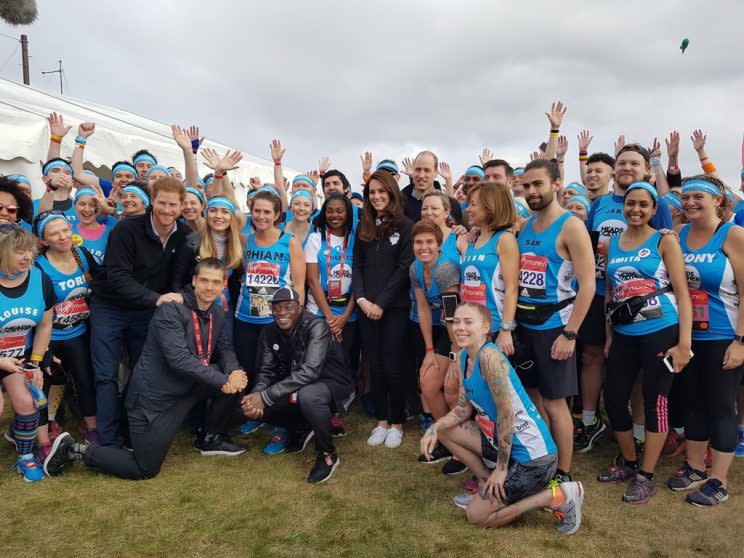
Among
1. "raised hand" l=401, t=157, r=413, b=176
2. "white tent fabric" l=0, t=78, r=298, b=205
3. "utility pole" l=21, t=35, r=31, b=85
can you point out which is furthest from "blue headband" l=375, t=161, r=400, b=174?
"utility pole" l=21, t=35, r=31, b=85

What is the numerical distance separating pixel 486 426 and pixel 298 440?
2011 millimetres

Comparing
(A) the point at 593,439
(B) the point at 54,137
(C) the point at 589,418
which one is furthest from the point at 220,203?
(A) the point at 593,439

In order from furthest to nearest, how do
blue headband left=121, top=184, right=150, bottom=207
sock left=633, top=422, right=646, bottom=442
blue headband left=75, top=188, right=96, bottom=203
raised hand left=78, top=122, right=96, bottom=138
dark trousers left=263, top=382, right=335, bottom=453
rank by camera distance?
raised hand left=78, top=122, right=96, bottom=138, blue headband left=121, top=184, right=150, bottom=207, blue headband left=75, top=188, right=96, bottom=203, sock left=633, top=422, right=646, bottom=442, dark trousers left=263, top=382, right=335, bottom=453

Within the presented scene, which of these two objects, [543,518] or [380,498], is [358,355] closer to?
[380,498]

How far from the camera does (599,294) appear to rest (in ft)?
13.4

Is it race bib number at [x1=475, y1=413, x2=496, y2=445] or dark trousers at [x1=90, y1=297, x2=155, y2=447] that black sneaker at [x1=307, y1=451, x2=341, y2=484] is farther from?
dark trousers at [x1=90, y1=297, x2=155, y2=447]

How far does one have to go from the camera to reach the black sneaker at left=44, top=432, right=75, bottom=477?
378cm

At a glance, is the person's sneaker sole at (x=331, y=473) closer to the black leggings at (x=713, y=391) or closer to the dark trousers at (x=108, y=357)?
the dark trousers at (x=108, y=357)

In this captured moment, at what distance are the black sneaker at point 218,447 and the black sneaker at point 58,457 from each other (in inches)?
40.7

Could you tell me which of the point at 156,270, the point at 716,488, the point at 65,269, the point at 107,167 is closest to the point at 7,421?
the point at 65,269

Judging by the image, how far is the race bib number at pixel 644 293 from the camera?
10.8ft

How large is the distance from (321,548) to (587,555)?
1.54 m

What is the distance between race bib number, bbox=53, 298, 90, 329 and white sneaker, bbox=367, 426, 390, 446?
2.76 meters

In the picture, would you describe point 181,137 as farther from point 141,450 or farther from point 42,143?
point 141,450
